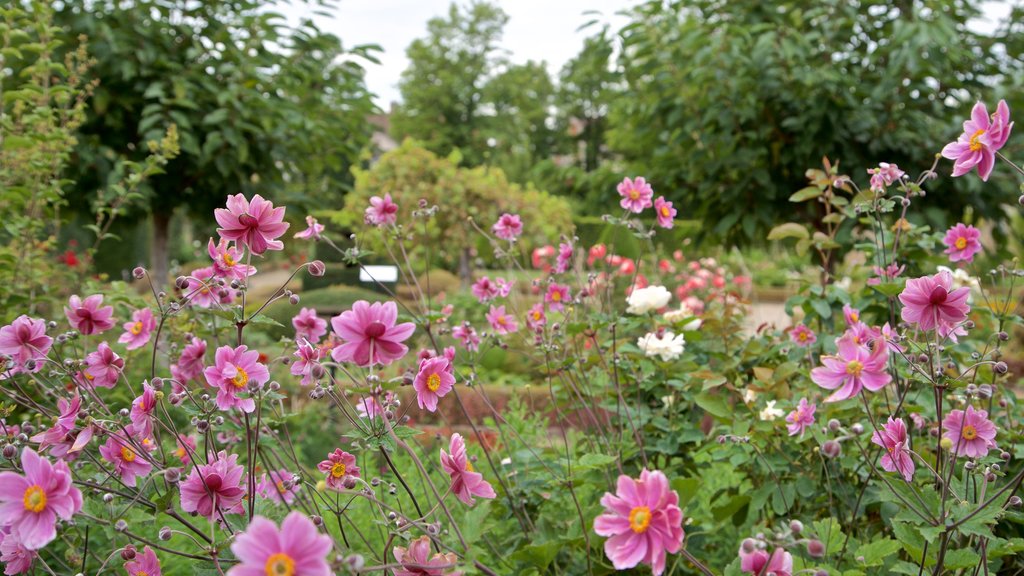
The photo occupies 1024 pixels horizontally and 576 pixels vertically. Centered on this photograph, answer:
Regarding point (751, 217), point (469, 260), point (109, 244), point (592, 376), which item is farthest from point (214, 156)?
point (109, 244)

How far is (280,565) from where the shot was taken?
1.79 feet

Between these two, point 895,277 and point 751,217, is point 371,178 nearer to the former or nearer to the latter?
point 751,217

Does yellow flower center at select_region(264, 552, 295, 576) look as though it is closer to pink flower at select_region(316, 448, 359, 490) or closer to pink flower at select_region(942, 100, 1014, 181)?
pink flower at select_region(316, 448, 359, 490)

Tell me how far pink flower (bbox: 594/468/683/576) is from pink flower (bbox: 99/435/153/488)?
68 centimetres

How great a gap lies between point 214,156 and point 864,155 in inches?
110

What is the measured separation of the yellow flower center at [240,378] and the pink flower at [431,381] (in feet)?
0.72

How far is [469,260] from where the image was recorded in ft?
26.9

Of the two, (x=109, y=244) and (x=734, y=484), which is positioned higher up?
(x=734, y=484)

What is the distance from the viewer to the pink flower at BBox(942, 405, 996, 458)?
105 cm

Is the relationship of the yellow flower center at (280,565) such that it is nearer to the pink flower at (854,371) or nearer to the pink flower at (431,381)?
the pink flower at (431,381)

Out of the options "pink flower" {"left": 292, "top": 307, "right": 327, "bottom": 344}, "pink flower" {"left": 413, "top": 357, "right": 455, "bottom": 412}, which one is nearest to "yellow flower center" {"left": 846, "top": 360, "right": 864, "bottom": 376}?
"pink flower" {"left": 413, "top": 357, "right": 455, "bottom": 412}

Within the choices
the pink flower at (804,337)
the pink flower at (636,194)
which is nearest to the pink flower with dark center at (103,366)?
the pink flower at (636,194)

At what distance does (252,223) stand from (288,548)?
510 mm

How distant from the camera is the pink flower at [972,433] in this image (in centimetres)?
105
